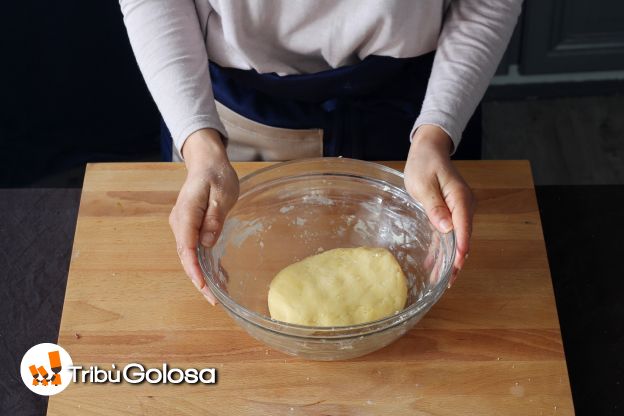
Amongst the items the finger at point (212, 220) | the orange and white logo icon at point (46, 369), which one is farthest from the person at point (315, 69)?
the orange and white logo icon at point (46, 369)

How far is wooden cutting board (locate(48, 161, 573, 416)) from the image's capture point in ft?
2.68

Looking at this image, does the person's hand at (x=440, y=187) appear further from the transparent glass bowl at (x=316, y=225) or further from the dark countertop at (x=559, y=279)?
the dark countertop at (x=559, y=279)

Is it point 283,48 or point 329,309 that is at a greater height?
point 283,48

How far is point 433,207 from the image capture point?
87 centimetres

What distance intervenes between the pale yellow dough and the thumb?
8 centimetres

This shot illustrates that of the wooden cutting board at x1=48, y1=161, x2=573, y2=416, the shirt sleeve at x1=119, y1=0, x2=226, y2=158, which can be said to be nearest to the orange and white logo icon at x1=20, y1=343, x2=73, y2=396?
the wooden cutting board at x1=48, y1=161, x2=573, y2=416

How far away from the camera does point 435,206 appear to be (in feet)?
2.87

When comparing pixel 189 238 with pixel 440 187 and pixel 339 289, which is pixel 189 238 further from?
pixel 440 187

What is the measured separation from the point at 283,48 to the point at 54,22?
2.65ft

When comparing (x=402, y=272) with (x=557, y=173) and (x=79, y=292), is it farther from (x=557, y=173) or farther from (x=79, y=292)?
(x=557, y=173)

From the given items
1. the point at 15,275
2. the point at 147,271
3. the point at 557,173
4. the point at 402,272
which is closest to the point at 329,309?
the point at 402,272

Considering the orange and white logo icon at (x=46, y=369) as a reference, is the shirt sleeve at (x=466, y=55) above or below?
above

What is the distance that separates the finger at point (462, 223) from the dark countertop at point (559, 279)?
0.72 feet

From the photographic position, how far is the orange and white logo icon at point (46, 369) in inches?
33.3
